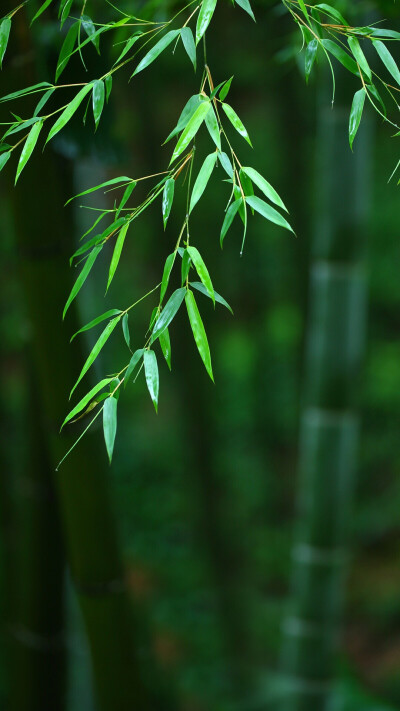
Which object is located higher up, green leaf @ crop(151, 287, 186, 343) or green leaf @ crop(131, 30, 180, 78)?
green leaf @ crop(131, 30, 180, 78)

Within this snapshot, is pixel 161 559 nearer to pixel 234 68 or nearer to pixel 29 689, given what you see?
pixel 29 689

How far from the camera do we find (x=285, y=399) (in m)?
3.33

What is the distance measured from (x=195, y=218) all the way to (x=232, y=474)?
1.17 m

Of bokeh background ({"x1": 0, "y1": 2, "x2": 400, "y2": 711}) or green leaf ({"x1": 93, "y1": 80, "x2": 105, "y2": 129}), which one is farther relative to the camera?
bokeh background ({"x1": 0, "y1": 2, "x2": 400, "y2": 711})

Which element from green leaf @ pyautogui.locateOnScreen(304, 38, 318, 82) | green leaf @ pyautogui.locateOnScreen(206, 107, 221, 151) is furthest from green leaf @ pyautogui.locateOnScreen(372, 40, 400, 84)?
green leaf @ pyautogui.locateOnScreen(206, 107, 221, 151)

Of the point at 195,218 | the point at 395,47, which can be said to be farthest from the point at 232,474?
the point at 395,47

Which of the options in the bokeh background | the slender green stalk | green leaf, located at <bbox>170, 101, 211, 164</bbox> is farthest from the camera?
the bokeh background

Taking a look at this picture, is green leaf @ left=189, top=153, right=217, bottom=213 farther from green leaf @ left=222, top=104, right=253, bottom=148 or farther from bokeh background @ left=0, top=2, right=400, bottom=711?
bokeh background @ left=0, top=2, right=400, bottom=711

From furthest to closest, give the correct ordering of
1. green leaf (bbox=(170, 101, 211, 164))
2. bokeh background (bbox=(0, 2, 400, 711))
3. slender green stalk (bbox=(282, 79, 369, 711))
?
bokeh background (bbox=(0, 2, 400, 711))
slender green stalk (bbox=(282, 79, 369, 711))
green leaf (bbox=(170, 101, 211, 164))

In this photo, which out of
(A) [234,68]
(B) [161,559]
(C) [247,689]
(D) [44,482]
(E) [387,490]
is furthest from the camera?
(E) [387,490]

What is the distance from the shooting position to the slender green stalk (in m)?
1.30

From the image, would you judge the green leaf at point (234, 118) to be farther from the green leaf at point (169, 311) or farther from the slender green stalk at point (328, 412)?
the slender green stalk at point (328, 412)

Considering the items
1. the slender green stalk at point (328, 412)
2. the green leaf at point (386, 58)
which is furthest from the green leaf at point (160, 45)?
the slender green stalk at point (328, 412)

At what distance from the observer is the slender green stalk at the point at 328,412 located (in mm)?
1301
